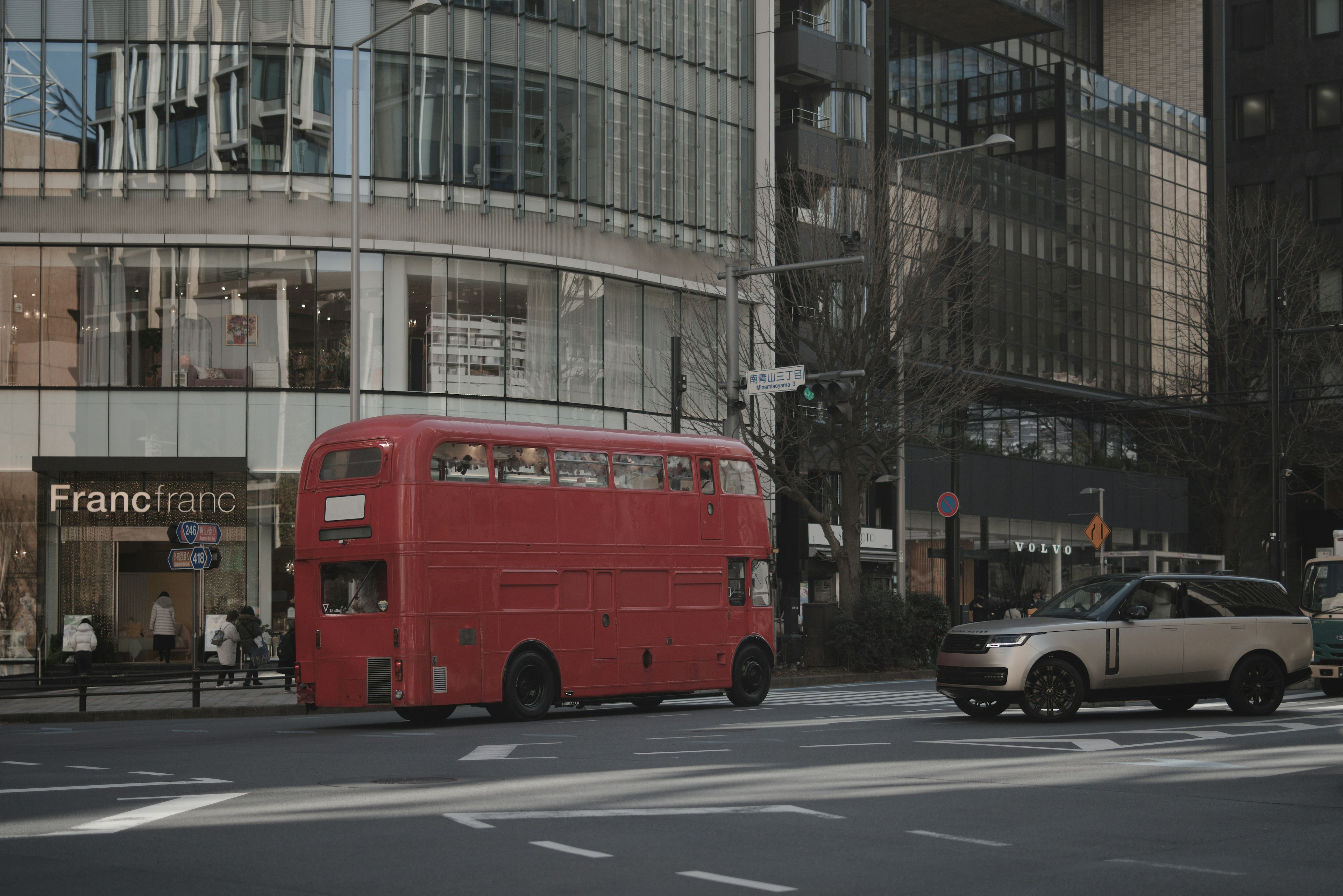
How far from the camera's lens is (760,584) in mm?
24797

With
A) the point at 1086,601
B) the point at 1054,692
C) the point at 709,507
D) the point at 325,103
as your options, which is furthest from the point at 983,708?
the point at 325,103

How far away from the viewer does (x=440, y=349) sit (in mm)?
37344

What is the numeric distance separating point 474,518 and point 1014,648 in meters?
7.08

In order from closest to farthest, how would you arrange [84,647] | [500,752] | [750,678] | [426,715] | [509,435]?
[500,752] < [509,435] < [426,715] < [750,678] < [84,647]

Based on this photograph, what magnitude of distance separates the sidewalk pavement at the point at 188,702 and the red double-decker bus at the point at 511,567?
2.52m

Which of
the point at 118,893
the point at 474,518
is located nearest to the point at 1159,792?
the point at 118,893

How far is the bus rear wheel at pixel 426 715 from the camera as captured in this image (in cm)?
2162

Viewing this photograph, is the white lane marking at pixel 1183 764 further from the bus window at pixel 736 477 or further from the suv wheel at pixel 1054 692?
the bus window at pixel 736 477

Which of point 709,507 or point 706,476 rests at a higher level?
point 706,476

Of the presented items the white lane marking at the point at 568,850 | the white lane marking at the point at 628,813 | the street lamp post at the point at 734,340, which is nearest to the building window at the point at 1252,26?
the street lamp post at the point at 734,340

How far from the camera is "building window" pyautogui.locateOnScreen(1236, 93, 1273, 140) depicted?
73.7 metres

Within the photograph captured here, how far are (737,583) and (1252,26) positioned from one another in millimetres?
61239

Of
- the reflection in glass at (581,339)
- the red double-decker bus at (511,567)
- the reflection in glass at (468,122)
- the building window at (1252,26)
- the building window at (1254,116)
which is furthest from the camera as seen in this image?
the building window at (1252,26)

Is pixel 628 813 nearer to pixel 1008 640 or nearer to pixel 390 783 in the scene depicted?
pixel 390 783
